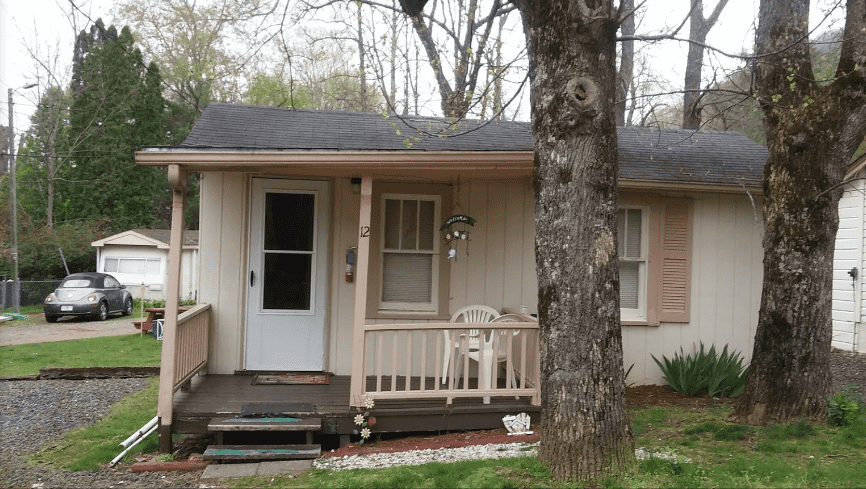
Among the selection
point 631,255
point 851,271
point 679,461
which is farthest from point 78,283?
point 851,271

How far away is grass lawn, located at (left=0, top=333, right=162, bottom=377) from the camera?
1068cm

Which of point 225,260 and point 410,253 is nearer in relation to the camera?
point 225,260

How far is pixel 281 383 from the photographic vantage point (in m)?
6.48

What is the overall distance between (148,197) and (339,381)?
23.5 m

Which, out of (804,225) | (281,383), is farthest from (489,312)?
(804,225)

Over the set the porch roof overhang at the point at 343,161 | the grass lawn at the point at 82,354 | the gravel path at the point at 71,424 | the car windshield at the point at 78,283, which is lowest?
the grass lawn at the point at 82,354

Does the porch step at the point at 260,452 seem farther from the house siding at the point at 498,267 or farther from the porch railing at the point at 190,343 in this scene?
the house siding at the point at 498,267

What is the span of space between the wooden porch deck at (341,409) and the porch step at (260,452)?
24cm

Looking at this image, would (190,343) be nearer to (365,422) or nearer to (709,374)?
(365,422)

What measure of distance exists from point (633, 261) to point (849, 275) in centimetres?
675

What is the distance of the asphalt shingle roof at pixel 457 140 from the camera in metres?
6.81

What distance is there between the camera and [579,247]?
13.8 ft

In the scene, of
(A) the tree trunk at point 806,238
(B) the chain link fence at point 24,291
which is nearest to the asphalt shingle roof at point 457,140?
(A) the tree trunk at point 806,238

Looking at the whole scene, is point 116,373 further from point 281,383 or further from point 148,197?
point 148,197
